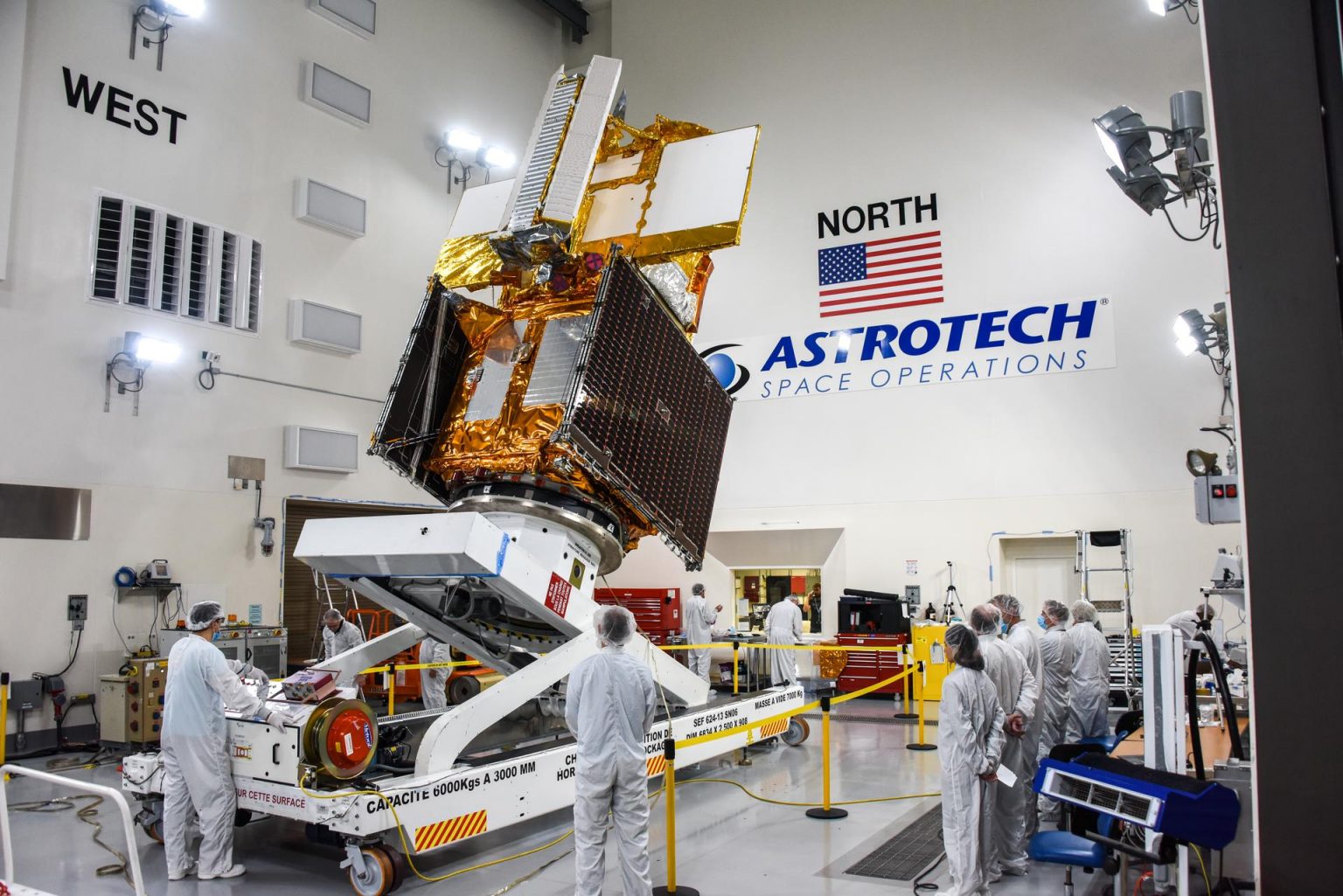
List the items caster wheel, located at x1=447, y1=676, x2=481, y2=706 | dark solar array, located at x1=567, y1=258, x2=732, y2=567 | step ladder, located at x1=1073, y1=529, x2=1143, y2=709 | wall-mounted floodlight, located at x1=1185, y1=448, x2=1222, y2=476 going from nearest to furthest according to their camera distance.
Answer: wall-mounted floodlight, located at x1=1185, y1=448, x2=1222, y2=476 → dark solar array, located at x1=567, y1=258, x2=732, y2=567 → caster wheel, located at x1=447, y1=676, x2=481, y2=706 → step ladder, located at x1=1073, y1=529, x2=1143, y2=709

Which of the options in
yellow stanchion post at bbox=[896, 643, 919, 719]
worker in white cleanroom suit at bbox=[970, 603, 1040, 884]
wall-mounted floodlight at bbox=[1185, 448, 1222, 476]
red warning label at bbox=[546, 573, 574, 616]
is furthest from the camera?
yellow stanchion post at bbox=[896, 643, 919, 719]

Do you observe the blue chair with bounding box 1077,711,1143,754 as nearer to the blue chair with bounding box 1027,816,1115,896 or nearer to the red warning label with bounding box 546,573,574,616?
the blue chair with bounding box 1027,816,1115,896

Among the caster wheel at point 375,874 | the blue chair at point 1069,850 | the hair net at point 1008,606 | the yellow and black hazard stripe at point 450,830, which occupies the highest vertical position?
the hair net at point 1008,606

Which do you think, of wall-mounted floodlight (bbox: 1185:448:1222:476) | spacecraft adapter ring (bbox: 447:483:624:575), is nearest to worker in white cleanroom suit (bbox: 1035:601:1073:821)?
wall-mounted floodlight (bbox: 1185:448:1222:476)

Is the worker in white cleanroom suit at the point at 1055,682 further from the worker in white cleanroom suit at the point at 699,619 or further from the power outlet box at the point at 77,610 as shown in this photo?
the power outlet box at the point at 77,610

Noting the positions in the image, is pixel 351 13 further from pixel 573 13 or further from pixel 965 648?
pixel 965 648

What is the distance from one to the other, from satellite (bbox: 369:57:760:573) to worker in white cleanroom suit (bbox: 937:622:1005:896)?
281 cm

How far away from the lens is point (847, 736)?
435 inches

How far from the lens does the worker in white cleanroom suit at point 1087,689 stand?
723 centimetres

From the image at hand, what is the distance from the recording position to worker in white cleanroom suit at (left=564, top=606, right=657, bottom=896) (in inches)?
203

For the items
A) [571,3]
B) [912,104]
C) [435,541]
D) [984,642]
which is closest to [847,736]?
[984,642]

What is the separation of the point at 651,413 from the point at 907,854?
3582 millimetres

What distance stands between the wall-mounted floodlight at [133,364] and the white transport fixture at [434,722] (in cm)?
643

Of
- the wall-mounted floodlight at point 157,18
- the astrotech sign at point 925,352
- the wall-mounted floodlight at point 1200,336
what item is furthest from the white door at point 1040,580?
the wall-mounted floodlight at point 157,18
